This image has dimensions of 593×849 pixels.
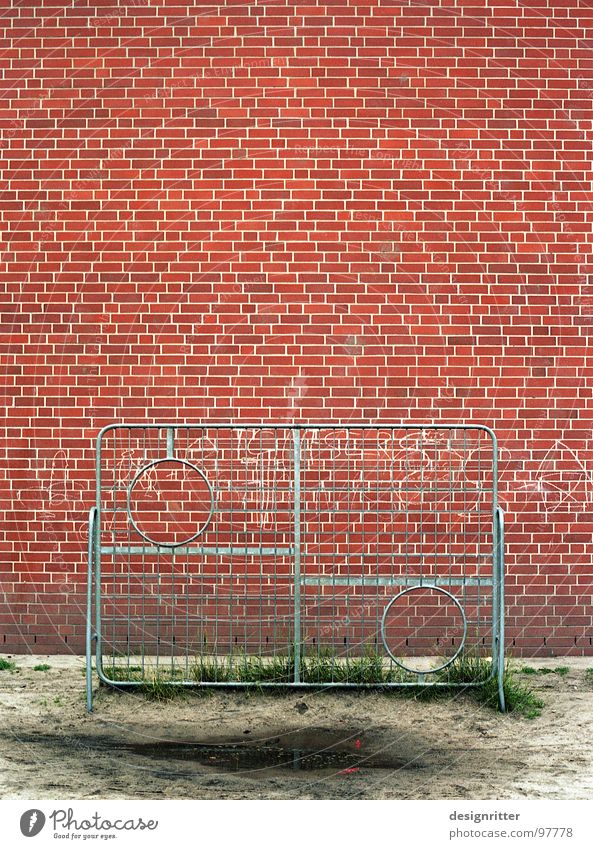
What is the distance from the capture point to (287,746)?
6.13m

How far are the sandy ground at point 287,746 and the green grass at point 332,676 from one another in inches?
3.9

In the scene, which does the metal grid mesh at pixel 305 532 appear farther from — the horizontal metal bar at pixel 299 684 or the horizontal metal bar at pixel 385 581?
the horizontal metal bar at pixel 299 684

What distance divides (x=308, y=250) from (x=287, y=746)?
3.82 metres

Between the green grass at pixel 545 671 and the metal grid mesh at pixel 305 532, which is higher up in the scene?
the metal grid mesh at pixel 305 532

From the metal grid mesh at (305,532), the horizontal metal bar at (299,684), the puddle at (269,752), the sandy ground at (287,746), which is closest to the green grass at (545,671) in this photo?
the sandy ground at (287,746)

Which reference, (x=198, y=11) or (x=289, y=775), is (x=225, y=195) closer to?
(x=198, y=11)

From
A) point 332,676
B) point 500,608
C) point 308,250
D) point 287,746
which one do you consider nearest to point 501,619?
point 500,608

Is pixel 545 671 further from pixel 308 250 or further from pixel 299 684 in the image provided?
pixel 308 250

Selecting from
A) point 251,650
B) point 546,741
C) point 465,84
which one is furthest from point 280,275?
point 546,741

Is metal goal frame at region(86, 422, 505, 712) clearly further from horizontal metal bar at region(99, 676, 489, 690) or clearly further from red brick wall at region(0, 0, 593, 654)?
horizontal metal bar at region(99, 676, 489, 690)

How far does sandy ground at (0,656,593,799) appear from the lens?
5.41 m

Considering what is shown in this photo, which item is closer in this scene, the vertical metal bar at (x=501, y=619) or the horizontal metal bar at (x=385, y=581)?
the vertical metal bar at (x=501, y=619)

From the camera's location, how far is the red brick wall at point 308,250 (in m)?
8.20

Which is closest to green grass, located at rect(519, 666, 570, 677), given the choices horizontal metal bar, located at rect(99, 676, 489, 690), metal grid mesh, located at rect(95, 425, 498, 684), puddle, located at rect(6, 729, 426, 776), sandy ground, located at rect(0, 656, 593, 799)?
sandy ground, located at rect(0, 656, 593, 799)
